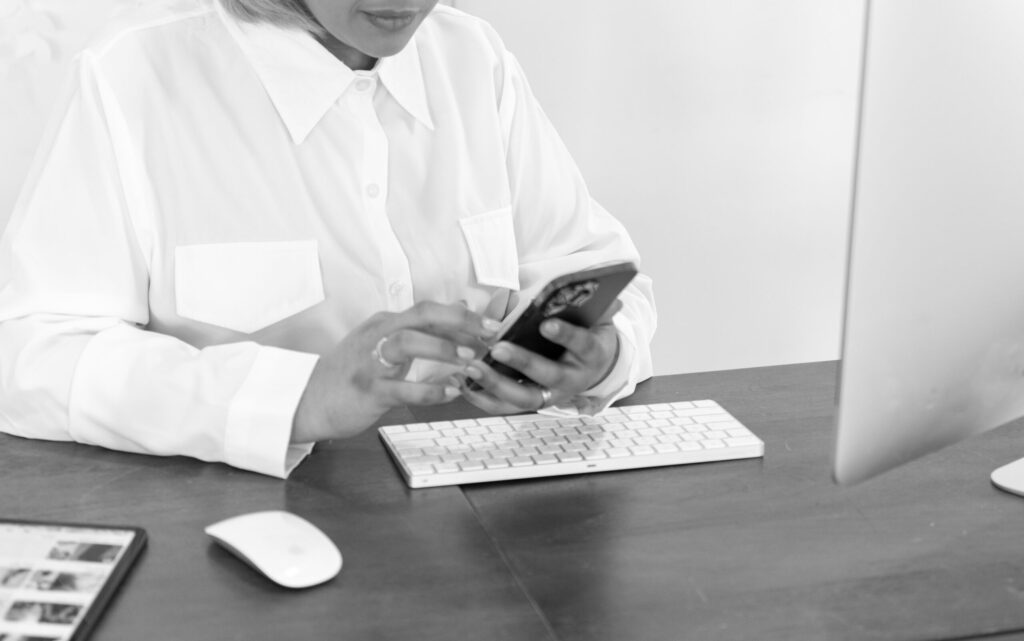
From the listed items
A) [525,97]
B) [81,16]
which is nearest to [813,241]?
[525,97]

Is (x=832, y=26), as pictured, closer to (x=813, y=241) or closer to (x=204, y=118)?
(x=813, y=241)

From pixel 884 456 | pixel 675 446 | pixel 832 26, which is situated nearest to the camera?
pixel 884 456

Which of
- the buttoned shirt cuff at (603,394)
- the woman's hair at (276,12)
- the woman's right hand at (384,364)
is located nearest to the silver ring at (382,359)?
the woman's right hand at (384,364)

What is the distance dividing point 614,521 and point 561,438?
189 mm

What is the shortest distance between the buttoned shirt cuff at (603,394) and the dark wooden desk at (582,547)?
6.4 inches

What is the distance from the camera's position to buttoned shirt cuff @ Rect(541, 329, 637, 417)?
1.41 m

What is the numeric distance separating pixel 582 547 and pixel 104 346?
592mm

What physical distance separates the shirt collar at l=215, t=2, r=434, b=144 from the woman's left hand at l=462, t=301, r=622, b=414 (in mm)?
485

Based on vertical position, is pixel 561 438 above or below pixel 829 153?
above

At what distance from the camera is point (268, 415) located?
125cm

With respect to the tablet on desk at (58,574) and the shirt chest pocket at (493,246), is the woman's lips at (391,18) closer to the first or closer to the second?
the shirt chest pocket at (493,246)

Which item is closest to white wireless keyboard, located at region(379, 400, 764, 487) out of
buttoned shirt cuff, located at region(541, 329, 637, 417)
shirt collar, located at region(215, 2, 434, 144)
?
buttoned shirt cuff, located at region(541, 329, 637, 417)

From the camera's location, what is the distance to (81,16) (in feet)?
8.02

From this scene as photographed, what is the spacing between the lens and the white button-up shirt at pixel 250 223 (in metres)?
1.31
